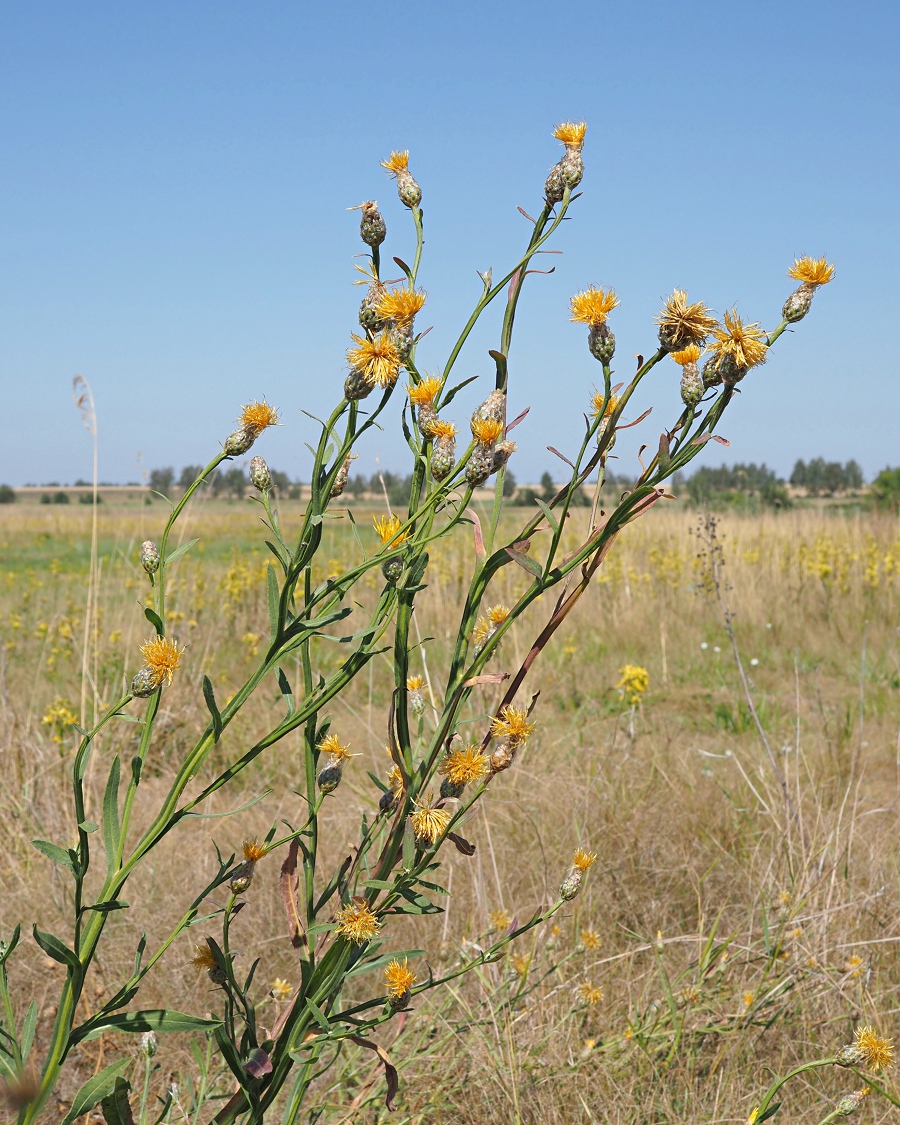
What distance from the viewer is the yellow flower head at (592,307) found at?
94cm

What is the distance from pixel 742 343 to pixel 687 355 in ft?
0.18

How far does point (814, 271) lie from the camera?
37.0 inches

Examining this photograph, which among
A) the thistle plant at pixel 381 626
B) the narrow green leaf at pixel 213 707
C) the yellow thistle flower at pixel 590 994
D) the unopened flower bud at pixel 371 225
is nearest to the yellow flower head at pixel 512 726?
the thistle plant at pixel 381 626

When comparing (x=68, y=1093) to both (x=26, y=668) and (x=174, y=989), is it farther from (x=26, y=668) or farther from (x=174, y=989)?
(x=26, y=668)

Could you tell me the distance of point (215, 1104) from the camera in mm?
1725

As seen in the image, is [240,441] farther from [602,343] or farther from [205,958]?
[205,958]

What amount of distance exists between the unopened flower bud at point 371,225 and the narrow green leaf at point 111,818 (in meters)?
0.57

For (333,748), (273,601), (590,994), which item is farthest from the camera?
(590,994)

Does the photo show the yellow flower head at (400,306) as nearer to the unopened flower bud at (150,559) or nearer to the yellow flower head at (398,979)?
→ the unopened flower bud at (150,559)

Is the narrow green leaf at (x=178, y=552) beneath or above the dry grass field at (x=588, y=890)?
above

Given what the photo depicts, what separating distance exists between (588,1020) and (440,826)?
1.17 metres

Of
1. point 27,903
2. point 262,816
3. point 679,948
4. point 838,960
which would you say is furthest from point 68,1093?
point 838,960

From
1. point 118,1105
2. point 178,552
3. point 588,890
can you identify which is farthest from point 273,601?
point 588,890

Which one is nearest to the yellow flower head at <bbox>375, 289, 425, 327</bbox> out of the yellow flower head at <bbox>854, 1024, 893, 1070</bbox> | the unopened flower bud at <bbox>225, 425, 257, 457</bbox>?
the unopened flower bud at <bbox>225, 425, 257, 457</bbox>
